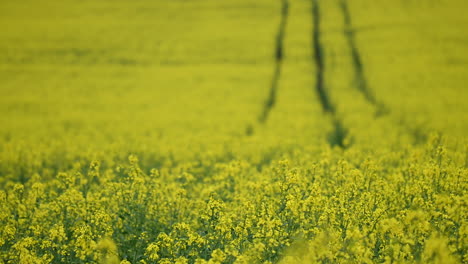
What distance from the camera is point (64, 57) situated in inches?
990

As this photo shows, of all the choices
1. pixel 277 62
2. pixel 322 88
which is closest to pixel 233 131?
pixel 322 88

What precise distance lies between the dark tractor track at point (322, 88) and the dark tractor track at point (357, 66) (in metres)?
1.71

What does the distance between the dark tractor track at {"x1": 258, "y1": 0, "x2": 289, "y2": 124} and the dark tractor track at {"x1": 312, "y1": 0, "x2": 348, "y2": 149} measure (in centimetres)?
202

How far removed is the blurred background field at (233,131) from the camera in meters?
4.99

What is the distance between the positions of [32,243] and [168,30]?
25.9 meters

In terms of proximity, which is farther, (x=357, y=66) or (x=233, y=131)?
(x=357, y=66)

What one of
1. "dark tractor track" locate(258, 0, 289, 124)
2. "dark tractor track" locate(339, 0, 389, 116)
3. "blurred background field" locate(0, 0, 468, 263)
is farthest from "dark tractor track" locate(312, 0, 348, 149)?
"dark tractor track" locate(258, 0, 289, 124)

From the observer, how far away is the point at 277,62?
81.6ft

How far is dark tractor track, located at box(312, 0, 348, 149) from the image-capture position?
14.4 metres

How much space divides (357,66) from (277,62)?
15.0 ft

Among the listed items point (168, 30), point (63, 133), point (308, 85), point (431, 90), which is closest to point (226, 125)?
point (63, 133)

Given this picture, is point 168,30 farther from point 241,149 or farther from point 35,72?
point 241,149

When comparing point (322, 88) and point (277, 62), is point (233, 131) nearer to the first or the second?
point (322, 88)

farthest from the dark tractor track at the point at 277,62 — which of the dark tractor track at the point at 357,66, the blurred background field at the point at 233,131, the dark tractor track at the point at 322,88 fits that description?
the dark tractor track at the point at 357,66
